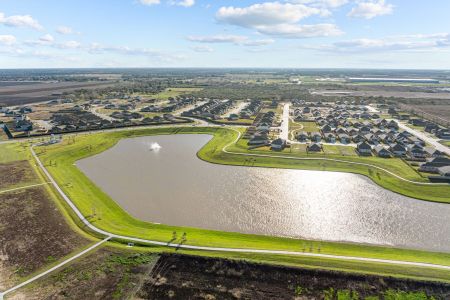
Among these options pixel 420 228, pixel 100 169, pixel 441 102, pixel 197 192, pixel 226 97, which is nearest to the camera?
pixel 420 228

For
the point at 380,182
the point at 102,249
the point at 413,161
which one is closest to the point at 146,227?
the point at 102,249

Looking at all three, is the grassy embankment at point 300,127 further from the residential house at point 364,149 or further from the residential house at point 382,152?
the residential house at point 382,152

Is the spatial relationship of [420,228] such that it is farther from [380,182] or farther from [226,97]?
[226,97]

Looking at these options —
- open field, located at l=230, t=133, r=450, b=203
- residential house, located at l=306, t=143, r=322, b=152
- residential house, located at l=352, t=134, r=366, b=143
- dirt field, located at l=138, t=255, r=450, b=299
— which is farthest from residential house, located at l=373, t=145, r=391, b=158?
dirt field, located at l=138, t=255, r=450, b=299

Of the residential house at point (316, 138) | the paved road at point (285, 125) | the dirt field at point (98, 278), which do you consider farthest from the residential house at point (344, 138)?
the dirt field at point (98, 278)

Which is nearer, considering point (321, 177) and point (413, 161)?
point (321, 177)

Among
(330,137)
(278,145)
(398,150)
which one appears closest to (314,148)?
(278,145)

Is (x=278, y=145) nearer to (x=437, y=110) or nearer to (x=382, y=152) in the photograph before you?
(x=382, y=152)

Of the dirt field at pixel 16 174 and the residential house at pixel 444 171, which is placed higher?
the residential house at pixel 444 171

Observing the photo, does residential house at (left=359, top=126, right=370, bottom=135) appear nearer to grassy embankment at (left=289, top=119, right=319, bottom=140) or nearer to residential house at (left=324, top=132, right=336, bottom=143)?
residential house at (left=324, top=132, right=336, bottom=143)
